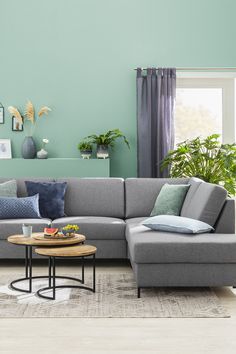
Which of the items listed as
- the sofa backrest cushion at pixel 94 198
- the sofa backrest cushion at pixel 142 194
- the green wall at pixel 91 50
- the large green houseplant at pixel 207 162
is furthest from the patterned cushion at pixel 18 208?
the large green houseplant at pixel 207 162

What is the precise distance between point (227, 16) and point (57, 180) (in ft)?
10.7

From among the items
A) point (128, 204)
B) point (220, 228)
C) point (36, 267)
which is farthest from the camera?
point (128, 204)

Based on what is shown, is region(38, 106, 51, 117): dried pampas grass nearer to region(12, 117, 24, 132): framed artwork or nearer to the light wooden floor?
region(12, 117, 24, 132): framed artwork

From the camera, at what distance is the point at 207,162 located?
288 inches

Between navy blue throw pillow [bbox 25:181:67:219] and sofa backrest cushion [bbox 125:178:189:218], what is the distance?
0.67 m

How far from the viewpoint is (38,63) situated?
25.1ft

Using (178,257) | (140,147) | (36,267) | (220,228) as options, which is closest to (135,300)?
(178,257)

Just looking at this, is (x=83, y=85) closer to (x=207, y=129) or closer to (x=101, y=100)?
(x=101, y=100)

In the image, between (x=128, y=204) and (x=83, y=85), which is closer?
(x=128, y=204)

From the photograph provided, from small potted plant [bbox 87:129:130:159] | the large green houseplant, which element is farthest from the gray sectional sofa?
small potted plant [bbox 87:129:130:159]

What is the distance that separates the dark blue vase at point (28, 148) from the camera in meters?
7.52

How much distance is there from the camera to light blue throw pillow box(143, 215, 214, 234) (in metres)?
4.70

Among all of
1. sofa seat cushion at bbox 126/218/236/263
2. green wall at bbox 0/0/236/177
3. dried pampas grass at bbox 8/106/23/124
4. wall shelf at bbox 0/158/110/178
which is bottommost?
sofa seat cushion at bbox 126/218/236/263

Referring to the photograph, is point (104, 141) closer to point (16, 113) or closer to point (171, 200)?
point (16, 113)
